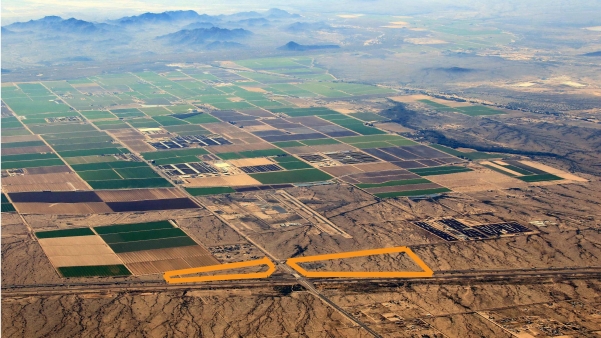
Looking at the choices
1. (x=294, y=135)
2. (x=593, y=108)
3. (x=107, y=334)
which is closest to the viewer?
(x=107, y=334)

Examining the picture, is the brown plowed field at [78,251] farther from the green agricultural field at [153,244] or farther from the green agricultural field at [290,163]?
the green agricultural field at [290,163]

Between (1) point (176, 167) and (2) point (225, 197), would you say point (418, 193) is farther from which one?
(1) point (176, 167)

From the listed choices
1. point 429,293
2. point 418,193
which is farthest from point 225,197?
point 429,293

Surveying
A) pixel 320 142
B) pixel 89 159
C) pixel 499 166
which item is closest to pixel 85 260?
pixel 89 159

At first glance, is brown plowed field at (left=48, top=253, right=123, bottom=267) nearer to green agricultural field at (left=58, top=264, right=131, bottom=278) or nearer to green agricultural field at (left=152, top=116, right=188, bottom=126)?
green agricultural field at (left=58, top=264, right=131, bottom=278)

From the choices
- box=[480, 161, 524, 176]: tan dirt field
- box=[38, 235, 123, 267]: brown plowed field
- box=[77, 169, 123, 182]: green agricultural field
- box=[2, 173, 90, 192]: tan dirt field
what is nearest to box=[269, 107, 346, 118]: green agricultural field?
box=[480, 161, 524, 176]: tan dirt field

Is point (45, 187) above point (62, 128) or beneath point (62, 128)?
above

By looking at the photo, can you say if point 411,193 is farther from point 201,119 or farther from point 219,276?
point 201,119
